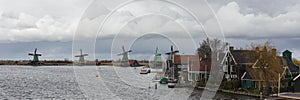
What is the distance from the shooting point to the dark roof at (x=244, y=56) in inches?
1587

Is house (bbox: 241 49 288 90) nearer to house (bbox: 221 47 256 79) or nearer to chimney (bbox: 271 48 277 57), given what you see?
chimney (bbox: 271 48 277 57)

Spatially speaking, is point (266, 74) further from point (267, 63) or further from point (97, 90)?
point (97, 90)

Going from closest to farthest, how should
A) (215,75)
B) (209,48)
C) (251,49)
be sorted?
(251,49) → (215,75) → (209,48)

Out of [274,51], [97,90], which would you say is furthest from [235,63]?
[97,90]

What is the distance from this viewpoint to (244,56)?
143 ft

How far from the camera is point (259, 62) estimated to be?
37812 mm

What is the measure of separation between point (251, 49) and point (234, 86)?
469cm

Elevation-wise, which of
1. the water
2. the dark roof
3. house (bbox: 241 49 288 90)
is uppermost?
the dark roof

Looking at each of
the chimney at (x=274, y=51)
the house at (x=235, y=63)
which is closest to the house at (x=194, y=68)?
the house at (x=235, y=63)

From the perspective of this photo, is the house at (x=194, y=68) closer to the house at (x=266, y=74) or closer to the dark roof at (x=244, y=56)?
the dark roof at (x=244, y=56)

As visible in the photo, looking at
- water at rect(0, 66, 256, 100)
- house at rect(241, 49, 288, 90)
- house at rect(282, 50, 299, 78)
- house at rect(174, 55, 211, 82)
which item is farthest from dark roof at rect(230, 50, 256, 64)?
house at rect(174, 55, 211, 82)

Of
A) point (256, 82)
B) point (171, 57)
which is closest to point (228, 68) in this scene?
point (256, 82)

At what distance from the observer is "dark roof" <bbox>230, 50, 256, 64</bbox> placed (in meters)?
40.3

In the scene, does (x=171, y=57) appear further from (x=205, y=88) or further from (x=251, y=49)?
(x=251, y=49)
